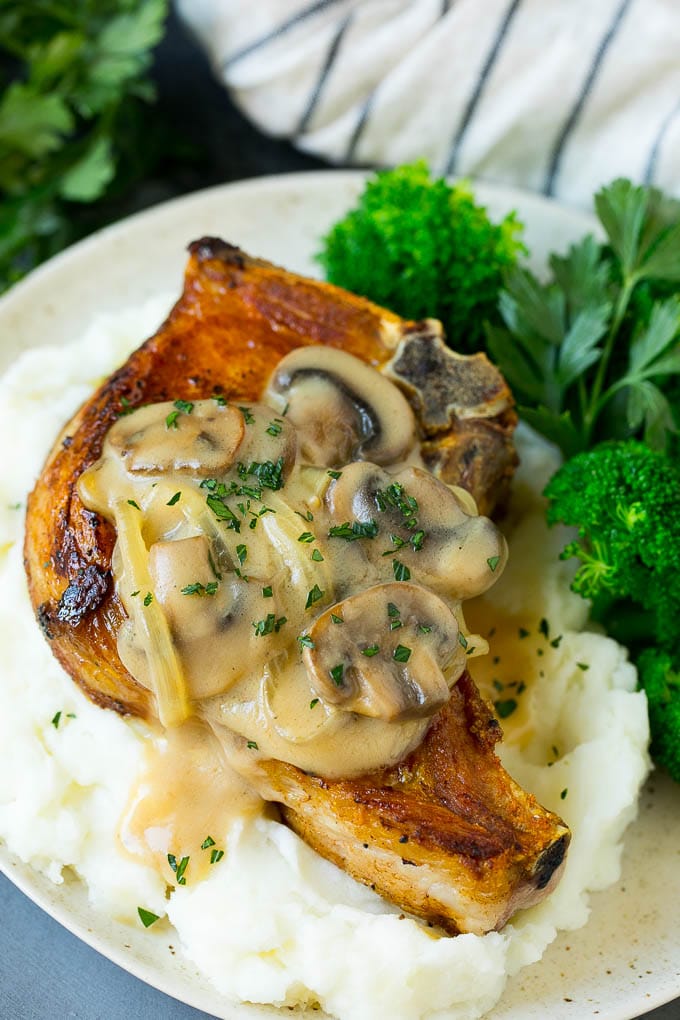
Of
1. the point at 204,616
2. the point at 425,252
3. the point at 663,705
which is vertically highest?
the point at 425,252

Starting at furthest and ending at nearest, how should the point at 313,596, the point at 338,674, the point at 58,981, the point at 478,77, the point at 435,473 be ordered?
the point at 478,77 < the point at 58,981 < the point at 435,473 < the point at 313,596 < the point at 338,674

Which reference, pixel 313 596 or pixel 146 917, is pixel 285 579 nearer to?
pixel 313 596

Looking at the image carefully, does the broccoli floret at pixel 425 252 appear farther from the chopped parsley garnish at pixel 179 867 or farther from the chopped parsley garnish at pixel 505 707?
the chopped parsley garnish at pixel 179 867

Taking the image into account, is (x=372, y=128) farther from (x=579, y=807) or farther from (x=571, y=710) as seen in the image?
(x=579, y=807)

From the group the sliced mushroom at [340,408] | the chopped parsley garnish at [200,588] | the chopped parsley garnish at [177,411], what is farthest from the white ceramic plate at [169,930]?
the sliced mushroom at [340,408]

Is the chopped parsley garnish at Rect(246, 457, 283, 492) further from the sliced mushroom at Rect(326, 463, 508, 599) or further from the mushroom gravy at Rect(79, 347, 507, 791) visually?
the sliced mushroom at Rect(326, 463, 508, 599)

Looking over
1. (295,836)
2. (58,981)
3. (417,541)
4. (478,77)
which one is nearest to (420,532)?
(417,541)
